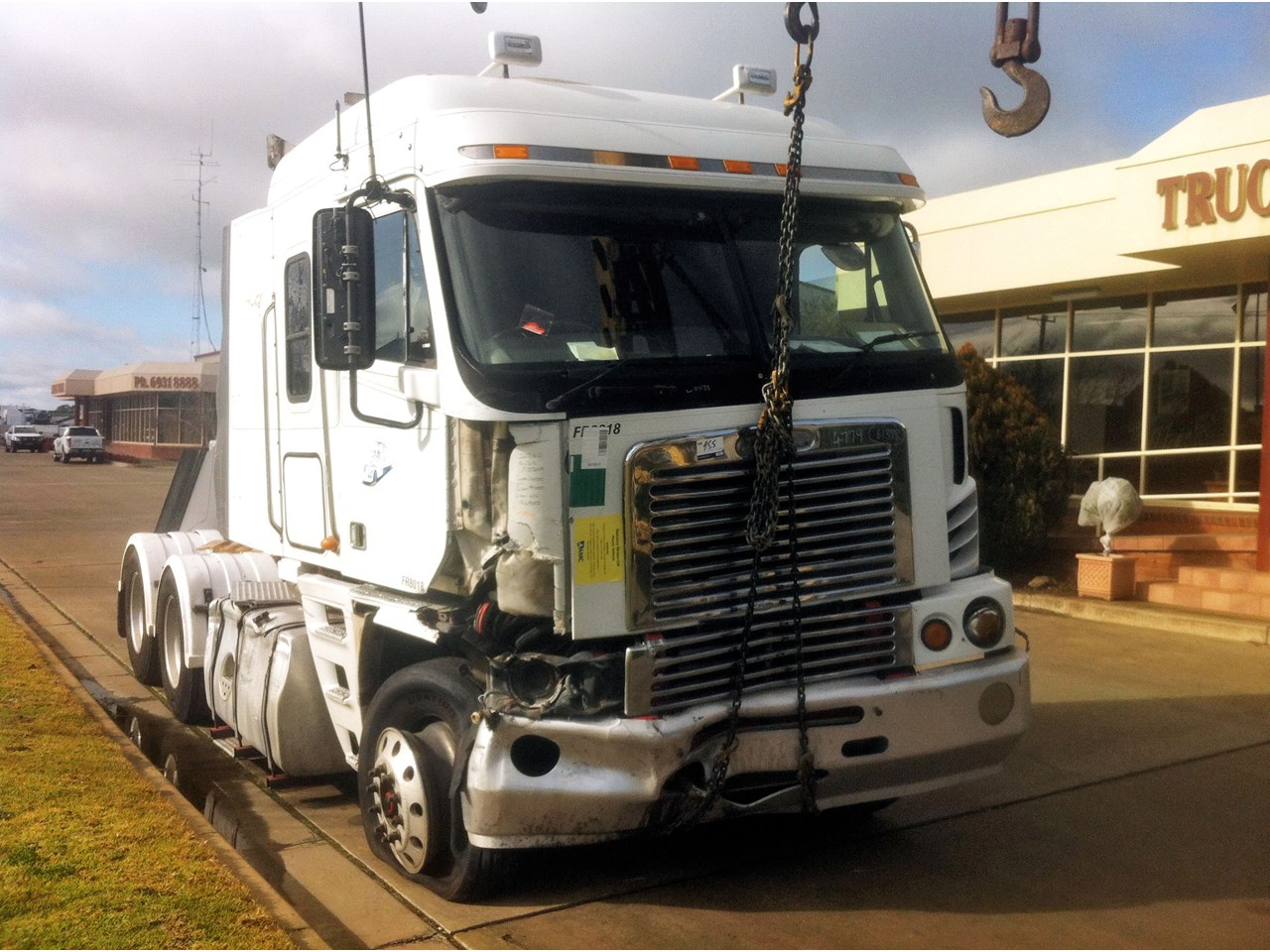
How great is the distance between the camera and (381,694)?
4969 mm

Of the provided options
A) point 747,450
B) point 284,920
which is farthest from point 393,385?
point 284,920

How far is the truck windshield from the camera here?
4.44m

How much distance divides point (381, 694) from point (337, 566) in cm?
77

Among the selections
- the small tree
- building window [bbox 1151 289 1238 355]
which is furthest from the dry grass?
building window [bbox 1151 289 1238 355]

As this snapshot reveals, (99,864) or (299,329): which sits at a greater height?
(299,329)

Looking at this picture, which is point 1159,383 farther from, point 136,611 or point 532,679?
point 532,679

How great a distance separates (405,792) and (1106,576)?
8723 mm

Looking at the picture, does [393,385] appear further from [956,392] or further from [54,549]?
[54,549]

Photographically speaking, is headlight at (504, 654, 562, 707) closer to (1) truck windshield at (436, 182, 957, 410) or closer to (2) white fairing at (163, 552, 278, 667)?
(1) truck windshield at (436, 182, 957, 410)

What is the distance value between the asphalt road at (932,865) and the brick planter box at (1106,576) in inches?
141

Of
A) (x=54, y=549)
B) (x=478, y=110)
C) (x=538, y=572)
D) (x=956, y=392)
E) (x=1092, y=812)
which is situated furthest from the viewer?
(x=54, y=549)

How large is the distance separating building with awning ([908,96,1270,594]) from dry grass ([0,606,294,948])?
10102 millimetres

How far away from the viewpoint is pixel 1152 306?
15.2 metres

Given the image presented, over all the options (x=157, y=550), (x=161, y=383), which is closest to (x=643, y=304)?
(x=157, y=550)
